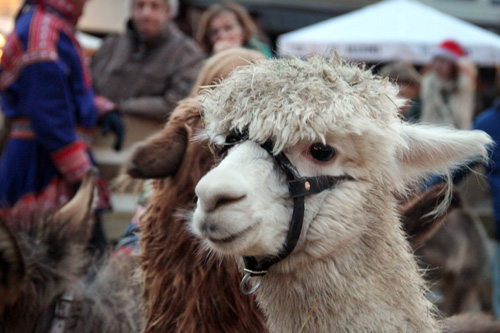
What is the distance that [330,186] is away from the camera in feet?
5.83

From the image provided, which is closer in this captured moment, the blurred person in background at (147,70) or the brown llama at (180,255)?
the brown llama at (180,255)

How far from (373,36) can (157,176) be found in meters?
5.51

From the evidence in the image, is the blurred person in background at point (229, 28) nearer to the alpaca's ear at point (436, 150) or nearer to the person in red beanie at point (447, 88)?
the alpaca's ear at point (436, 150)

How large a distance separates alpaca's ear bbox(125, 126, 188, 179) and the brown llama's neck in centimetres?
67

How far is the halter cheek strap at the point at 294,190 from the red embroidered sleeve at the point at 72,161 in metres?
1.92

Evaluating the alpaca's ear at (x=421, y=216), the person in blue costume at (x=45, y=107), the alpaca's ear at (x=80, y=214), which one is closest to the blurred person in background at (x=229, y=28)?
the person in blue costume at (x=45, y=107)

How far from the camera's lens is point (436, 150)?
75.5 inches

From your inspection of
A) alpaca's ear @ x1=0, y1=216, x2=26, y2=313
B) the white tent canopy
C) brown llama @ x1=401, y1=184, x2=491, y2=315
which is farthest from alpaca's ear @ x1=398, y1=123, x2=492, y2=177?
the white tent canopy

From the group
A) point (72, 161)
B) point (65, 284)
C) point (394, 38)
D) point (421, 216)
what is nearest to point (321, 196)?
point (421, 216)

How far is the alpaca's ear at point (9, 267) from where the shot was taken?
2037 mm

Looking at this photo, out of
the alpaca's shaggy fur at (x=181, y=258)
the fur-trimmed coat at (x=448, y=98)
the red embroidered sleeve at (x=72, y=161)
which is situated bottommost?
the fur-trimmed coat at (x=448, y=98)

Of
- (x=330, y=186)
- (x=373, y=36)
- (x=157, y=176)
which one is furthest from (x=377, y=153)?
(x=373, y=36)

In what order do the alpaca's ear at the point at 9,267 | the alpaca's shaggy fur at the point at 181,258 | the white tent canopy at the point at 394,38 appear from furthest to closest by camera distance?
the white tent canopy at the point at 394,38
the alpaca's shaggy fur at the point at 181,258
the alpaca's ear at the point at 9,267

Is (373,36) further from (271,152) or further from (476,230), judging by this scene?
(271,152)
